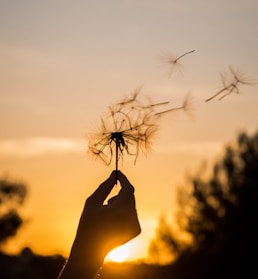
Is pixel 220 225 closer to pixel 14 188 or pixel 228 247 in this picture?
pixel 228 247

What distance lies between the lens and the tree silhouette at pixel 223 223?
51.9 metres

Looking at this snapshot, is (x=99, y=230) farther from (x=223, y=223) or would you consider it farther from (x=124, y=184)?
(x=223, y=223)

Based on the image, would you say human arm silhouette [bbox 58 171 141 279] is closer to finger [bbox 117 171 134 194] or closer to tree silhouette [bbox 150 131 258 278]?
finger [bbox 117 171 134 194]

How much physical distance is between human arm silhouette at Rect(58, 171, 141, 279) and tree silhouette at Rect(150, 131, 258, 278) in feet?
153

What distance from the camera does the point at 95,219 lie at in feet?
13.6

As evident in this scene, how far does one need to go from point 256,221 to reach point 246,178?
3457 millimetres

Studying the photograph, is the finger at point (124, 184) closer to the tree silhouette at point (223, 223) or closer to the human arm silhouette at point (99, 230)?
the human arm silhouette at point (99, 230)

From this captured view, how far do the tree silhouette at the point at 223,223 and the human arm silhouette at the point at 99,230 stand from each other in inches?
1833

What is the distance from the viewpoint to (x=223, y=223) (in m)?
55.2

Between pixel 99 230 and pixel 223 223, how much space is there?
2040 inches

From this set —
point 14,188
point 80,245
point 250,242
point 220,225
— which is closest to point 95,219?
point 80,245

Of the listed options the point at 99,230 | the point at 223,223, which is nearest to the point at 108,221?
the point at 99,230

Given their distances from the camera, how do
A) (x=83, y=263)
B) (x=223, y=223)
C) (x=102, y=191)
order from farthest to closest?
1. (x=223, y=223)
2. (x=102, y=191)
3. (x=83, y=263)

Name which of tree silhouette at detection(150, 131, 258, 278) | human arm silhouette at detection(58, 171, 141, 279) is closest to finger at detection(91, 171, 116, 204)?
human arm silhouette at detection(58, 171, 141, 279)
